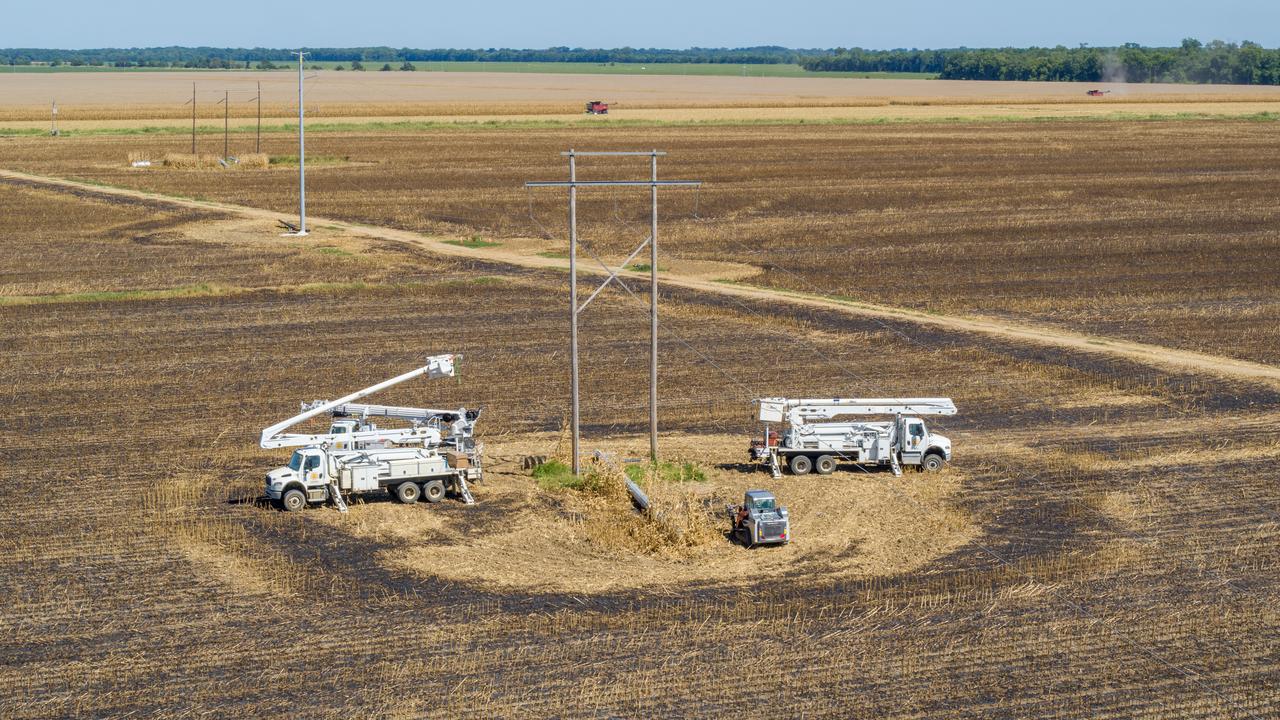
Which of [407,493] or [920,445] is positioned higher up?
[920,445]

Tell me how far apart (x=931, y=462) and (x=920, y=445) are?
0.51 m

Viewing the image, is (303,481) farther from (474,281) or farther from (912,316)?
(474,281)

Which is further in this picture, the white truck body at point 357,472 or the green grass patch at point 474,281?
the green grass patch at point 474,281

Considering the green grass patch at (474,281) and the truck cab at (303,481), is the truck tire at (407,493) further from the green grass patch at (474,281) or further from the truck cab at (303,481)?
the green grass patch at (474,281)

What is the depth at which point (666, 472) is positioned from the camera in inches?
1361

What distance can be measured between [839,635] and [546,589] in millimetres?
5284

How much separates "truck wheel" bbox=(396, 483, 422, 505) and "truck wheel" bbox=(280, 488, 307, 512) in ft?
6.16

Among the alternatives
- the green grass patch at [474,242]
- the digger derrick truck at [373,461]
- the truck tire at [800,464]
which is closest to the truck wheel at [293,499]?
the digger derrick truck at [373,461]

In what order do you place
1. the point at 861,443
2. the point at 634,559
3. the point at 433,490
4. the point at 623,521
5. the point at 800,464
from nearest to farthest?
the point at 634,559, the point at 623,521, the point at 433,490, the point at 861,443, the point at 800,464

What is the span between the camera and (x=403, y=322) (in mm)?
52688

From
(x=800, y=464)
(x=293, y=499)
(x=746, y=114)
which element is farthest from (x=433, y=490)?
(x=746, y=114)

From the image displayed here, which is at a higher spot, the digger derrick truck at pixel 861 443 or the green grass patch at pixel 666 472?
the digger derrick truck at pixel 861 443

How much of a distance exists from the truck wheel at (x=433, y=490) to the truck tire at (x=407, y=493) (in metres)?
0.18

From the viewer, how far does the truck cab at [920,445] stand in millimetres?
34312
